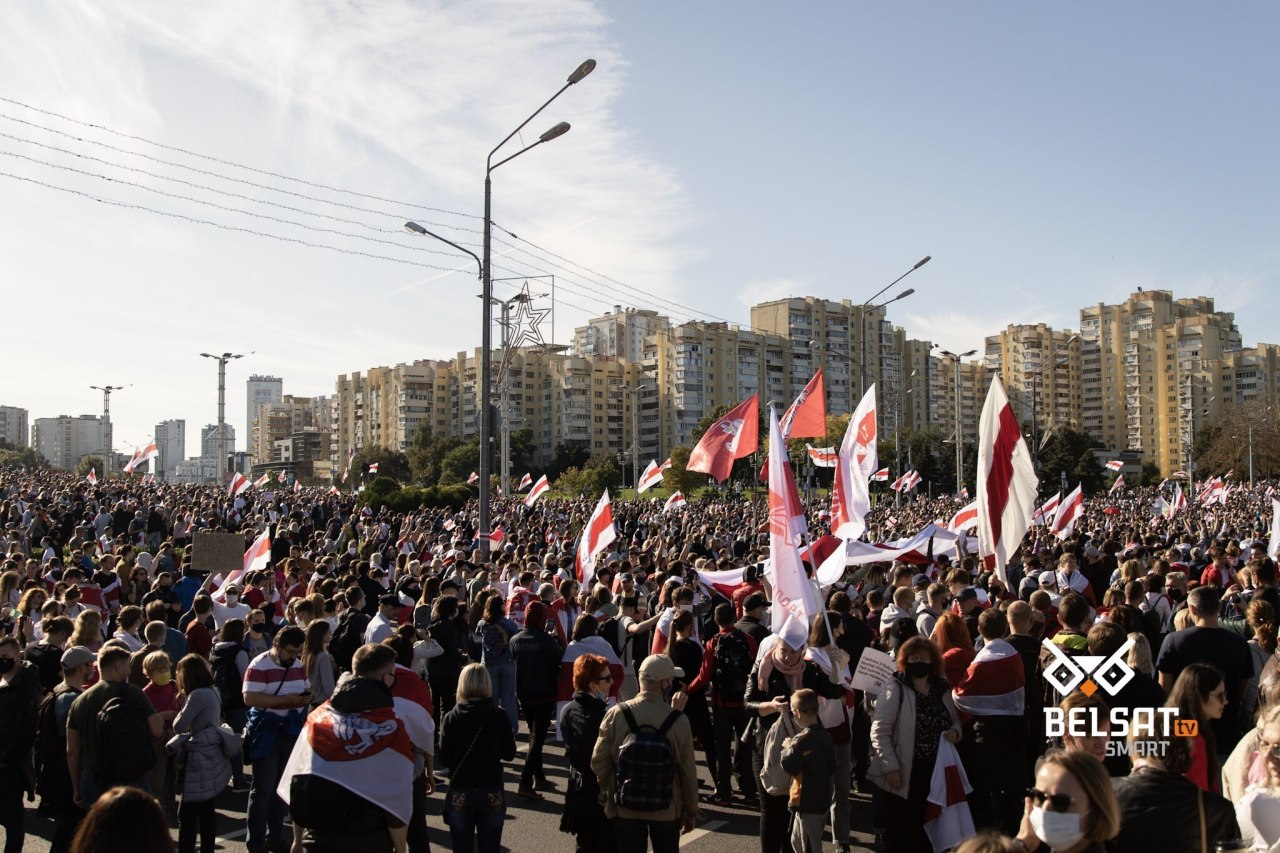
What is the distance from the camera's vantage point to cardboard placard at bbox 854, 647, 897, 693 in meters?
6.80

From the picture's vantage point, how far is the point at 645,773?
585cm

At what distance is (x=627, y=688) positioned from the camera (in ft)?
36.9

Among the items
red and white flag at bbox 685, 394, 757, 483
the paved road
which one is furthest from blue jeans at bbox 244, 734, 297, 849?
red and white flag at bbox 685, 394, 757, 483

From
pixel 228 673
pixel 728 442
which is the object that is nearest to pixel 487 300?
pixel 728 442

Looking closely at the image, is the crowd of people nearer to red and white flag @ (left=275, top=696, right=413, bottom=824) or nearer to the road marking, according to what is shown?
red and white flag @ (left=275, top=696, right=413, bottom=824)

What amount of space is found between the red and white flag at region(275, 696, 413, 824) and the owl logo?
140 inches

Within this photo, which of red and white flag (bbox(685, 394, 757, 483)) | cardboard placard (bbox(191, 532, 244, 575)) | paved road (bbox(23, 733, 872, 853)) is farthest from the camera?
red and white flag (bbox(685, 394, 757, 483))

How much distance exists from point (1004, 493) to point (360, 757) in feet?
25.5

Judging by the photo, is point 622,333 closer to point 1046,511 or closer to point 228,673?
point 1046,511

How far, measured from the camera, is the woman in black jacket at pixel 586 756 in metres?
6.61

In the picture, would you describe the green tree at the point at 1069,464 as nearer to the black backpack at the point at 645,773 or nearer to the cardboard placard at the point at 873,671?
the cardboard placard at the point at 873,671

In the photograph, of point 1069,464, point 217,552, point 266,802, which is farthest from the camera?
point 1069,464

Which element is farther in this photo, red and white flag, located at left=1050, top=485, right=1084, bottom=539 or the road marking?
red and white flag, located at left=1050, top=485, right=1084, bottom=539

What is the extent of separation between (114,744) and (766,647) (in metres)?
4.06
